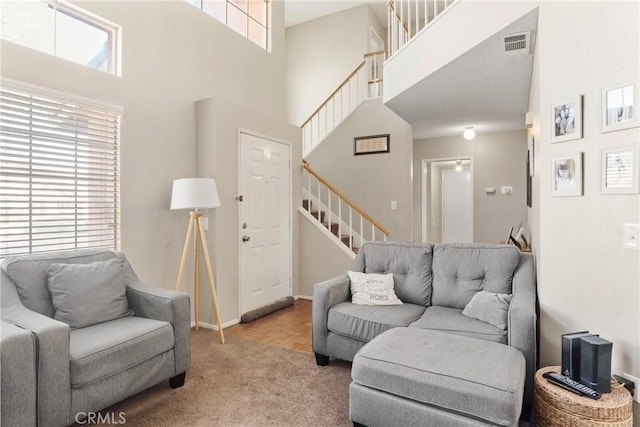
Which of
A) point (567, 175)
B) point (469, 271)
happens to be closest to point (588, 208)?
point (567, 175)

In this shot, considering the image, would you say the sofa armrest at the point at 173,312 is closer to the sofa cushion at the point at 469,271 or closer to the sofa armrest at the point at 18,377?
the sofa armrest at the point at 18,377

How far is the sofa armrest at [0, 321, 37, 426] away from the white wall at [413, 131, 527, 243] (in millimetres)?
5842

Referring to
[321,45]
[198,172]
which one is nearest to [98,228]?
[198,172]

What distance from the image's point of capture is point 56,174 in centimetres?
271

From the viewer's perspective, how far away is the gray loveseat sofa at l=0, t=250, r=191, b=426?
1.82 meters

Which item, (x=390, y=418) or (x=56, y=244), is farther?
(x=56, y=244)

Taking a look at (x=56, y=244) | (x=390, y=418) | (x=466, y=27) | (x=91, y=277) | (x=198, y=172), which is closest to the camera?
(x=390, y=418)

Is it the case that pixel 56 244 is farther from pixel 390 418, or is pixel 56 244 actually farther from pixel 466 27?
pixel 466 27

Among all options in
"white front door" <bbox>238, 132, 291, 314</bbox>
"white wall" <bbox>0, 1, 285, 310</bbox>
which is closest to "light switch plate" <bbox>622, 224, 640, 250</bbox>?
"white front door" <bbox>238, 132, 291, 314</bbox>

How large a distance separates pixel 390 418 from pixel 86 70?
322 cm

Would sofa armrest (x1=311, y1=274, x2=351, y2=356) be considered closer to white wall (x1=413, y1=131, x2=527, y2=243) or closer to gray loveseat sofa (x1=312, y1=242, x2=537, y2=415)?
gray loveseat sofa (x1=312, y1=242, x2=537, y2=415)

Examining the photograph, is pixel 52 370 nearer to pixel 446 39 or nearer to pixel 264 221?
pixel 264 221

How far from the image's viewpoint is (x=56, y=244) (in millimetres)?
2738
